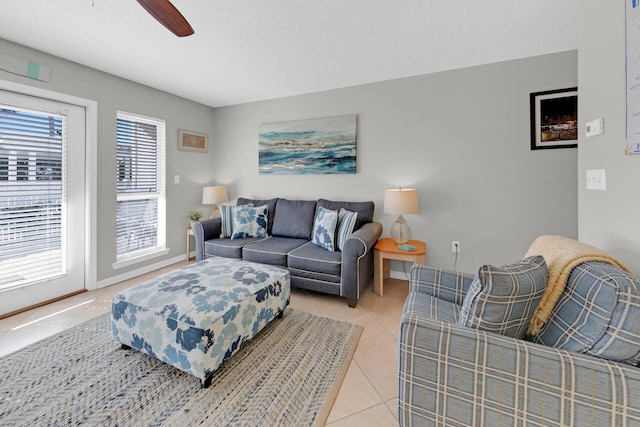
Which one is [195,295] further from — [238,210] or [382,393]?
[238,210]

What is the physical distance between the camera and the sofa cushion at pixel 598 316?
0.82 meters

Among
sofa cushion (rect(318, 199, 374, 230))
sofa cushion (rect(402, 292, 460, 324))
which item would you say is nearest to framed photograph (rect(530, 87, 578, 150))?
sofa cushion (rect(318, 199, 374, 230))

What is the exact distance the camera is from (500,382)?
35.5 inches

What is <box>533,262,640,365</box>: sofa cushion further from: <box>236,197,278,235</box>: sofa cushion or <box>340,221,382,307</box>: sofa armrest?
<box>236,197,278,235</box>: sofa cushion

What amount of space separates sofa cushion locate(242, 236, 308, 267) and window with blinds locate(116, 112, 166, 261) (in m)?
1.54

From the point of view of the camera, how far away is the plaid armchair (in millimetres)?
795

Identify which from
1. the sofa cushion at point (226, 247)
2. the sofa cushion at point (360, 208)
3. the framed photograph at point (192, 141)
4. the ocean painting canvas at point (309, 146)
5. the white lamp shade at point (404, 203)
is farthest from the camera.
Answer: the framed photograph at point (192, 141)

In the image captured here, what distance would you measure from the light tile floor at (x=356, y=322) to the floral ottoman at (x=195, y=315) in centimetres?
69

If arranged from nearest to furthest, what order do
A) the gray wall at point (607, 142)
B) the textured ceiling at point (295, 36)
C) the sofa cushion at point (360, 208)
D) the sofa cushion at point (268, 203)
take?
the gray wall at point (607, 142)
the textured ceiling at point (295, 36)
the sofa cushion at point (360, 208)
the sofa cushion at point (268, 203)

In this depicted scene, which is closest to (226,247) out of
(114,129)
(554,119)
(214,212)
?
(214,212)

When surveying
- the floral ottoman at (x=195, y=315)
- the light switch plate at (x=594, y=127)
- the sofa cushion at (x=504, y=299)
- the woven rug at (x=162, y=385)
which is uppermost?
the light switch plate at (x=594, y=127)

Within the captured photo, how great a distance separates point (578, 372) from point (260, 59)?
9.93ft

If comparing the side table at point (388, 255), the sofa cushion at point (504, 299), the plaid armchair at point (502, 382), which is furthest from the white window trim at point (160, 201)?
the sofa cushion at point (504, 299)

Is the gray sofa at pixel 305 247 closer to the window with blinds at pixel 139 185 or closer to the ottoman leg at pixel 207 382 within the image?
the window with blinds at pixel 139 185
